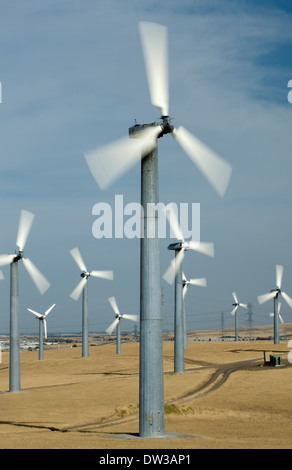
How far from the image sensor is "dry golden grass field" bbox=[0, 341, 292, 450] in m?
23.9

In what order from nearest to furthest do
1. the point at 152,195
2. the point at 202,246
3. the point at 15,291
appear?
the point at 152,195 → the point at 15,291 → the point at 202,246

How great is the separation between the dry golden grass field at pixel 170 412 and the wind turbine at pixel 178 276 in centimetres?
234

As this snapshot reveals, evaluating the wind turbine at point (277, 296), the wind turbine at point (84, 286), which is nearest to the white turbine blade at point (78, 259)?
the wind turbine at point (84, 286)

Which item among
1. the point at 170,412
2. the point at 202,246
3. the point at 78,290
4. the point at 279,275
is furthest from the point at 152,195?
the point at 279,275

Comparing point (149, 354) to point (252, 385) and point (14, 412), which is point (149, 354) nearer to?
point (14, 412)

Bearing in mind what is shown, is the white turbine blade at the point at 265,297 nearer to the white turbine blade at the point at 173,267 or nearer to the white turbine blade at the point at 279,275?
the white turbine blade at the point at 279,275

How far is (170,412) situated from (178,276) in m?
23.7

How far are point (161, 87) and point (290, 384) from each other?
33376 mm

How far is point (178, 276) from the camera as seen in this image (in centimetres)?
5944

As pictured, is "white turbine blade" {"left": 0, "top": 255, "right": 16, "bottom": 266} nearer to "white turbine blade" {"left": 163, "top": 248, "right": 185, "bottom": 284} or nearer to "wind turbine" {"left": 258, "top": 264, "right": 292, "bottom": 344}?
"white turbine blade" {"left": 163, "top": 248, "right": 185, "bottom": 284}

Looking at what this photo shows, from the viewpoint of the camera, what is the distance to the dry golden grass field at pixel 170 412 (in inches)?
940

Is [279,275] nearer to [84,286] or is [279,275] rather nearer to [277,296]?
[277,296]

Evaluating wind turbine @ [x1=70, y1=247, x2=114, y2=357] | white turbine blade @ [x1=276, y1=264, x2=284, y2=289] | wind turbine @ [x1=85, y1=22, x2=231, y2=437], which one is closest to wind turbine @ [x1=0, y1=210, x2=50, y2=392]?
wind turbine @ [x1=85, y1=22, x2=231, y2=437]
